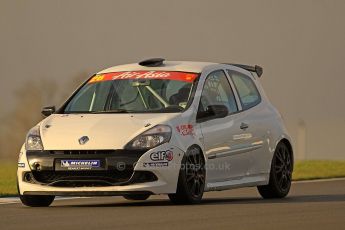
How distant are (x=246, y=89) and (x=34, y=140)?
10.6 ft

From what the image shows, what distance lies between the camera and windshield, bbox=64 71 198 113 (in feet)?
45.5

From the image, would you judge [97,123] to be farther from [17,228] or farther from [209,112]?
[17,228]

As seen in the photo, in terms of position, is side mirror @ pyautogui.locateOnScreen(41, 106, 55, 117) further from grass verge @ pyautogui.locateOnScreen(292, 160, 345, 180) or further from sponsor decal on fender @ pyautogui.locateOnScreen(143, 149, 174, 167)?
grass verge @ pyautogui.locateOnScreen(292, 160, 345, 180)

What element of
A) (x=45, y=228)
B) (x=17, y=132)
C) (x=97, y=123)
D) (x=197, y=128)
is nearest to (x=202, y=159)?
(x=197, y=128)

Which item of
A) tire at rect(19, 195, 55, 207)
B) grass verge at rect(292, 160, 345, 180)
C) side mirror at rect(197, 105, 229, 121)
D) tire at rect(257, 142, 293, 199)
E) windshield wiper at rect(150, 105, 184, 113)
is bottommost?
grass verge at rect(292, 160, 345, 180)

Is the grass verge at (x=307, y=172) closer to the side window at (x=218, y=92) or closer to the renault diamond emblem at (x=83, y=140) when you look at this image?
the side window at (x=218, y=92)

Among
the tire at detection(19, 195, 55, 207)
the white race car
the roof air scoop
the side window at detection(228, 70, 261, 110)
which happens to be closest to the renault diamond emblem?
the white race car

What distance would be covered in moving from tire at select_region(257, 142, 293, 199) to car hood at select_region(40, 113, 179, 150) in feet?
7.48

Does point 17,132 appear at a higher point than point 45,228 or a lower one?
lower

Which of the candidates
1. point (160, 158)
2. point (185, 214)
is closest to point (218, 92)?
point (160, 158)

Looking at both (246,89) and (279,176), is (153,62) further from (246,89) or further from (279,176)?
(279,176)

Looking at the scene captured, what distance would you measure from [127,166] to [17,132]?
2755 cm

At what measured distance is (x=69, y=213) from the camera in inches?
478

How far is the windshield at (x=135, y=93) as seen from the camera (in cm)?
1387
